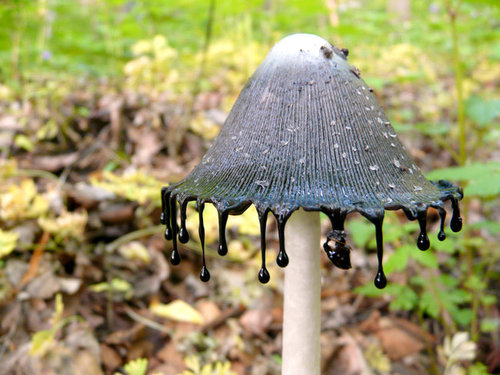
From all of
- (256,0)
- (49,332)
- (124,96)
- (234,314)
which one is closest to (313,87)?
(49,332)

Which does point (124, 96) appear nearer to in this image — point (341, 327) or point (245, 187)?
point (341, 327)

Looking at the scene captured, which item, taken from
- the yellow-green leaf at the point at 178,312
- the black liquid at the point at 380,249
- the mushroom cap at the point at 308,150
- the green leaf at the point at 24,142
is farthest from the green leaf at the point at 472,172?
the green leaf at the point at 24,142

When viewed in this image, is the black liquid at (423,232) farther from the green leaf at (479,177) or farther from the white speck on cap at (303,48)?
the green leaf at (479,177)

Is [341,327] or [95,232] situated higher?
[95,232]

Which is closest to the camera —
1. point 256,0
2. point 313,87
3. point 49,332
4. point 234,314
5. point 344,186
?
point 344,186

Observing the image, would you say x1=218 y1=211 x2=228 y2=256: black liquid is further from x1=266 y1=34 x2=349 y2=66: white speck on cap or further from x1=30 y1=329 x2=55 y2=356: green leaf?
x1=30 y1=329 x2=55 y2=356: green leaf


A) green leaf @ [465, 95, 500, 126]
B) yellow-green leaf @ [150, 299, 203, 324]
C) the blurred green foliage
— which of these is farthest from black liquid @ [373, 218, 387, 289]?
green leaf @ [465, 95, 500, 126]

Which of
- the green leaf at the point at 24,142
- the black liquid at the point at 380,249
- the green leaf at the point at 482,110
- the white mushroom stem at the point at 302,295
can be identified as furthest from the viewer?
the green leaf at the point at 24,142
